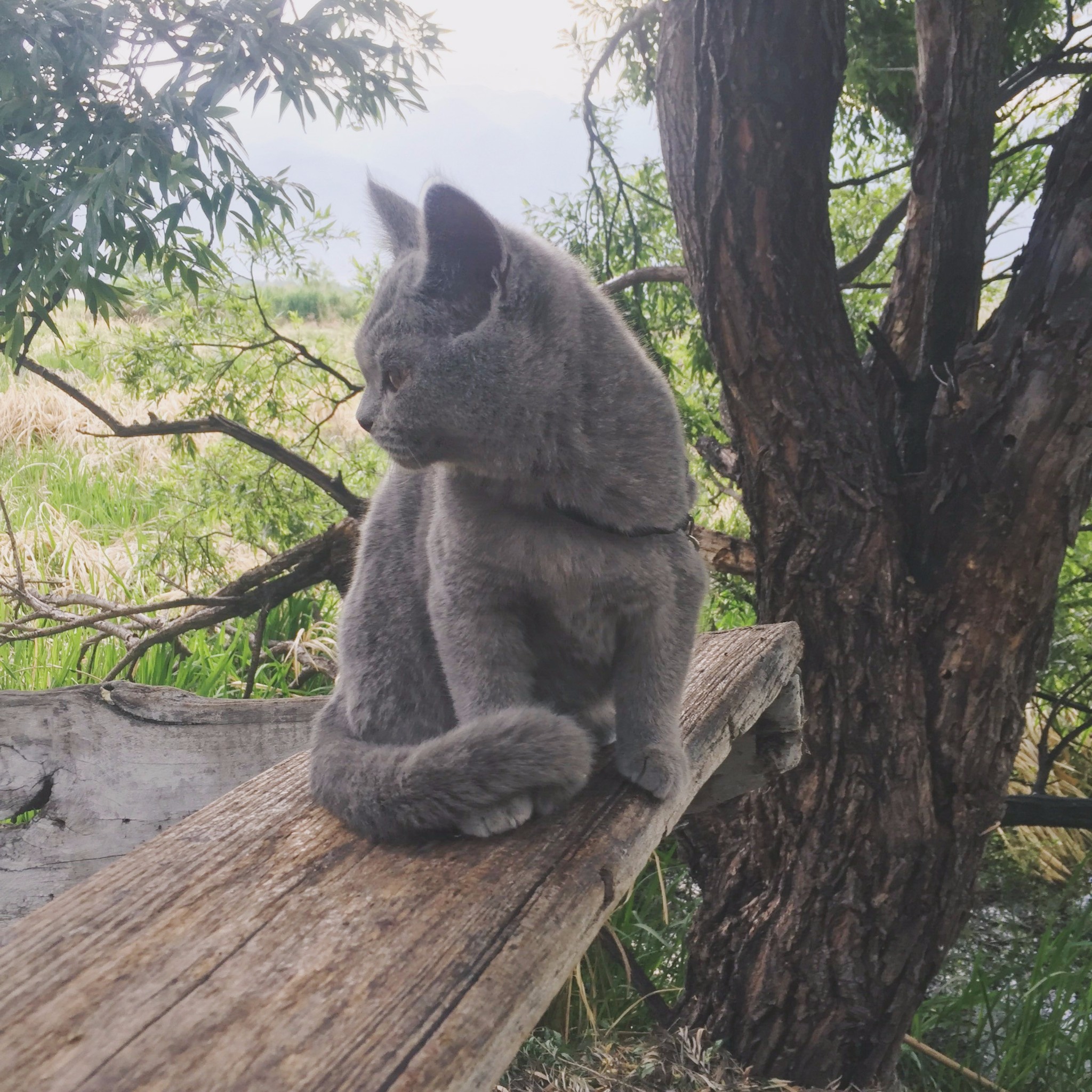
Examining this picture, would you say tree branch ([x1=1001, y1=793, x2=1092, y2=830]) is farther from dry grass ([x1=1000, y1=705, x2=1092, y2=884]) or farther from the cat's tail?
the cat's tail

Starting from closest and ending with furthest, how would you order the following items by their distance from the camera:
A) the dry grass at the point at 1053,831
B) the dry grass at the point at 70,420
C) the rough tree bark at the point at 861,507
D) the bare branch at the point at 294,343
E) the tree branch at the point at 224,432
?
1. the rough tree bark at the point at 861,507
2. the tree branch at the point at 224,432
3. the bare branch at the point at 294,343
4. the dry grass at the point at 1053,831
5. the dry grass at the point at 70,420

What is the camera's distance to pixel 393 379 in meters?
1.17

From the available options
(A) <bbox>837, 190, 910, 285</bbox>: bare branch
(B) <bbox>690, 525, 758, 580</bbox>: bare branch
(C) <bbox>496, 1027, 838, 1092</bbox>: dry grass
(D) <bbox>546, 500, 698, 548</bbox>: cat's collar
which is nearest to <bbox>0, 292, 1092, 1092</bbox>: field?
(C) <bbox>496, 1027, 838, 1092</bbox>: dry grass

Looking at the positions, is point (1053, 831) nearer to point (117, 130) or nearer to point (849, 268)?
point (849, 268)

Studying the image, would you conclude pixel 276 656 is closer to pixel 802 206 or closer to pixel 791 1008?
pixel 791 1008

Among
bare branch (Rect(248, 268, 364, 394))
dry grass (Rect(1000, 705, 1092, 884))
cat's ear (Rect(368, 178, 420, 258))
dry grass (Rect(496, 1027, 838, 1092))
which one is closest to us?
cat's ear (Rect(368, 178, 420, 258))

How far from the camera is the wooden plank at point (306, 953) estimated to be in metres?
0.62

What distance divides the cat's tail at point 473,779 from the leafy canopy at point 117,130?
44.4 inches

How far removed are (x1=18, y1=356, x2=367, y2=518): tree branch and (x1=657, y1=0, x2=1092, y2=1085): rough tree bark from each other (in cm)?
125

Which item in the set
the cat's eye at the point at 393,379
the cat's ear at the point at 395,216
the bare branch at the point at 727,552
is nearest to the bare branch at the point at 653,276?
the bare branch at the point at 727,552

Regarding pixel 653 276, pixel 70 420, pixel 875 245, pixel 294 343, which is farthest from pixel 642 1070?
pixel 70 420

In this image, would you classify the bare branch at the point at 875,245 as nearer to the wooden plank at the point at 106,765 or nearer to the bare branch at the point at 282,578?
the bare branch at the point at 282,578

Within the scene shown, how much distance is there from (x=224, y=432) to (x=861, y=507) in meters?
1.70

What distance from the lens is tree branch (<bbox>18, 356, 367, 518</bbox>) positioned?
8.02ft
